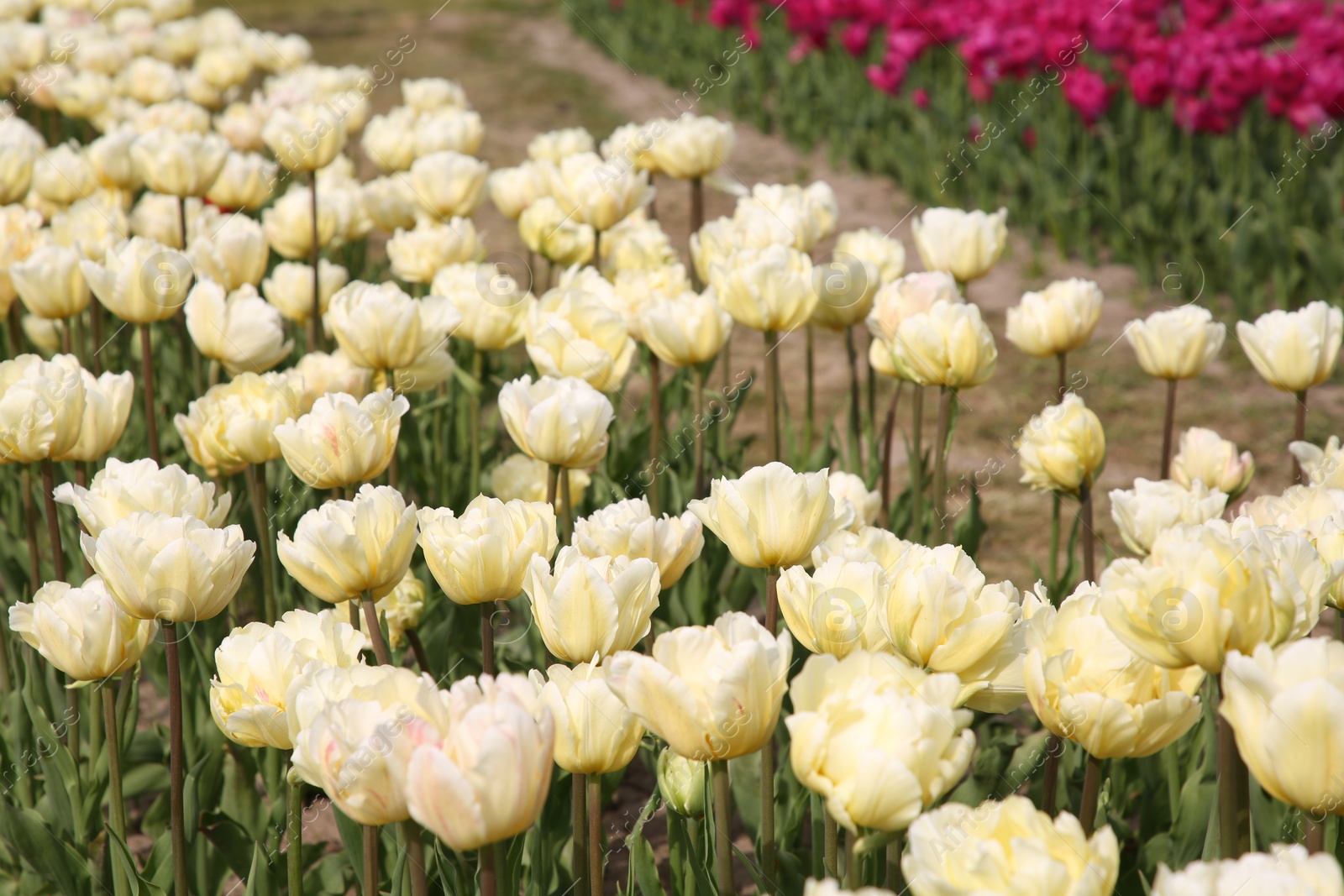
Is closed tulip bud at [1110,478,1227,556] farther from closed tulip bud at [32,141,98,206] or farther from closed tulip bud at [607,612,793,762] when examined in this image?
closed tulip bud at [32,141,98,206]

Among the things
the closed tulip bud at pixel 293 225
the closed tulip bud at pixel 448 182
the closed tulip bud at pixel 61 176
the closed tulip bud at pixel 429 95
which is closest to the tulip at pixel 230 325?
the closed tulip bud at pixel 293 225

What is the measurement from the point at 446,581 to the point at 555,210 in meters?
2.04

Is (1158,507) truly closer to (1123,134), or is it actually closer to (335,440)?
(335,440)

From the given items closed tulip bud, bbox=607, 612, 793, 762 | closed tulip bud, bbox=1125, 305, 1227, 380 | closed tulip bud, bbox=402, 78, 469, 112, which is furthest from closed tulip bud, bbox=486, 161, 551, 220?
closed tulip bud, bbox=607, 612, 793, 762

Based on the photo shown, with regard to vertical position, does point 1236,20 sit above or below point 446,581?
above

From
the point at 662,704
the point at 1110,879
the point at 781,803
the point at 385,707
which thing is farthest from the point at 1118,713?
the point at 781,803

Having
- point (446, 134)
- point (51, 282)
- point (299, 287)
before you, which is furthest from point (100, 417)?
point (446, 134)

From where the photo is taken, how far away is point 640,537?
158 cm

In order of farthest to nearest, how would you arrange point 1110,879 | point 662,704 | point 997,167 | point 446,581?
point 997,167
point 446,581
point 662,704
point 1110,879

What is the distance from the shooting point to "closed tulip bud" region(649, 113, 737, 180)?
343cm

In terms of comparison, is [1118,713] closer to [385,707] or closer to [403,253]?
[385,707]

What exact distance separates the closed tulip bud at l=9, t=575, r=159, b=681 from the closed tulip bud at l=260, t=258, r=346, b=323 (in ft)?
5.20

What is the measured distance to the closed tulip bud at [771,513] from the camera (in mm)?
1569

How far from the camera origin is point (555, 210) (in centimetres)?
348
